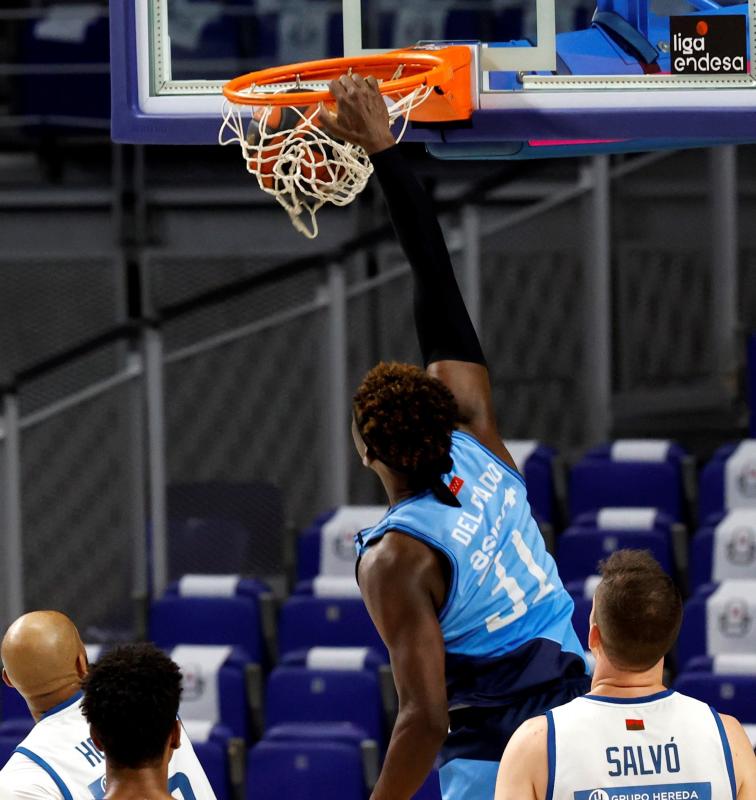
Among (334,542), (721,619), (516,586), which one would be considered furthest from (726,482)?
(516,586)

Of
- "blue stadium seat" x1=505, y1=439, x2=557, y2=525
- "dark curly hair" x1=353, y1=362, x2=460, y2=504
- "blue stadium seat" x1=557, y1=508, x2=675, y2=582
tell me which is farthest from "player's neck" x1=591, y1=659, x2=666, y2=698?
"blue stadium seat" x1=505, y1=439, x2=557, y2=525

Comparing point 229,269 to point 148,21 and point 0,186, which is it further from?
point 148,21

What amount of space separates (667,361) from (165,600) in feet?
9.21

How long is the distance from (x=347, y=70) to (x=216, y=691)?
315 cm

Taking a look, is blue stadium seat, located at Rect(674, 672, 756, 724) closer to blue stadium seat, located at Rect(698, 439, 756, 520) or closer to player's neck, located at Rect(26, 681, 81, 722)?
blue stadium seat, located at Rect(698, 439, 756, 520)

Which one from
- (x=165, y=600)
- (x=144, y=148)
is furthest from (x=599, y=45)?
(x=144, y=148)

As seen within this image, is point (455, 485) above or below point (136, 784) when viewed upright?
above

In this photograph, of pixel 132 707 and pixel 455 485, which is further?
pixel 455 485

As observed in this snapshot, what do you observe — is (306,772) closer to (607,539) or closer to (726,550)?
(607,539)

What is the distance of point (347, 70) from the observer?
4051 mm

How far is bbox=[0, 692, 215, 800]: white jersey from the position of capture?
3227mm

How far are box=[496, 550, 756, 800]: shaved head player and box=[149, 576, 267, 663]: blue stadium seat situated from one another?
13.6 ft

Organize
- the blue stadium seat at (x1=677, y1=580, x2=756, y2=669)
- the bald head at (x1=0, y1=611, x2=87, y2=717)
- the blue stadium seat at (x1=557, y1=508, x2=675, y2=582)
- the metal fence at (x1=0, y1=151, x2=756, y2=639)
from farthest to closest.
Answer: the metal fence at (x1=0, y1=151, x2=756, y2=639) → the blue stadium seat at (x1=557, y1=508, x2=675, y2=582) → the blue stadium seat at (x1=677, y1=580, x2=756, y2=669) → the bald head at (x1=0, y1=611, x2=87, y2=717)

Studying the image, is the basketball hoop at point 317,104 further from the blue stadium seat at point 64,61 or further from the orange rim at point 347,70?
the blue stadium seat at point 64,61
